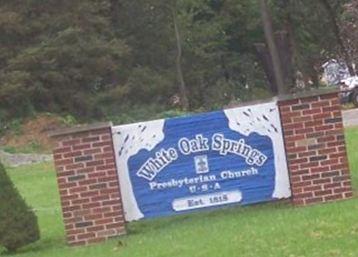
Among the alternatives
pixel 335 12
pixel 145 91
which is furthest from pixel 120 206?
pixel 335 12

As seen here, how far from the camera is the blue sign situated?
515 inches

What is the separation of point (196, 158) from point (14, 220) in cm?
232

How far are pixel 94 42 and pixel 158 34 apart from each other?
38.8ft

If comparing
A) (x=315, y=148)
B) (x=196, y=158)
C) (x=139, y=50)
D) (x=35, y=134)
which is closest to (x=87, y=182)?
(x=196, y=158)

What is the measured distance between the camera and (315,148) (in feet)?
43.4

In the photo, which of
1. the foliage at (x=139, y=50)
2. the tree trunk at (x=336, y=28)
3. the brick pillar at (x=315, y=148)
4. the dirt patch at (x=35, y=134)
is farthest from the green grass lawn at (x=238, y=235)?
the tree trunk at (x=336, y=28)

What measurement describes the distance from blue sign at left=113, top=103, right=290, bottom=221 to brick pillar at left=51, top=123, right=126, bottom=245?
0.20 meters

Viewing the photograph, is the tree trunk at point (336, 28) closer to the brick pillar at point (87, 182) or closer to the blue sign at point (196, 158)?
the blue sign at point (196, 158)

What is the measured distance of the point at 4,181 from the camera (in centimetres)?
1251

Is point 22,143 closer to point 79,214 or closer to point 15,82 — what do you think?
point 15,82

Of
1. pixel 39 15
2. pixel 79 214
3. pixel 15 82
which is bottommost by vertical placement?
pixel 79 214

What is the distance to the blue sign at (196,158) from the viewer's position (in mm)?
13086

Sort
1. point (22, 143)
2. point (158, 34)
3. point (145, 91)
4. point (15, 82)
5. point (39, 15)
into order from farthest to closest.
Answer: point (158, 34), point (145, 91), point (39, 15), point (15, 82), point (22, 143)

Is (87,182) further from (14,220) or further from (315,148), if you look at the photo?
(315,148)
